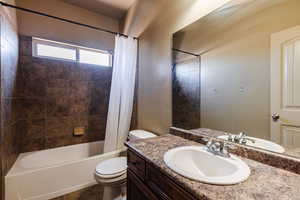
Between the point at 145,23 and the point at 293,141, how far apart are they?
197cm

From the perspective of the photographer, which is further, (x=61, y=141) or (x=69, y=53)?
(x=69, y=53)

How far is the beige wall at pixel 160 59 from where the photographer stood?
1.31 m

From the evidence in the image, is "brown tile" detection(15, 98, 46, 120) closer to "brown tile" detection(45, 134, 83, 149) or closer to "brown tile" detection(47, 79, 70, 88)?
"brown tile" detection(47, 79, 70, 88)

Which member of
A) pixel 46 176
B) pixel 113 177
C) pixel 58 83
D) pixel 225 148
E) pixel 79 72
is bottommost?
pixel 46 176

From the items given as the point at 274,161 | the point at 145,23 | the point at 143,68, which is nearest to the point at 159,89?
the point at 143,68

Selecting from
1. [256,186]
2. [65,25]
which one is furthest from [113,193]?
[65,25]

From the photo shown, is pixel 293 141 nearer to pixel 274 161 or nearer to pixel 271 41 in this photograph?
pixel 274 161

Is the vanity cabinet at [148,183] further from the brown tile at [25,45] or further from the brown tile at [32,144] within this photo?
the brown tile at [25,45]

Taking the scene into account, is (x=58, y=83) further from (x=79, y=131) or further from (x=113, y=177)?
(x=113, y=177)

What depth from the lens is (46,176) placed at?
1.54 meters

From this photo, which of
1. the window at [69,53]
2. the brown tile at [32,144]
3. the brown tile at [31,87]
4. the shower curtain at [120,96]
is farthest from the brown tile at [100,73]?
the brown tile at [32,144]

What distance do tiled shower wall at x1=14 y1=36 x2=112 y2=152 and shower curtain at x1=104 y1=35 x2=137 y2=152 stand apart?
2.02 ft

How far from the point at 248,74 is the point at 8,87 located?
2336 millimetres

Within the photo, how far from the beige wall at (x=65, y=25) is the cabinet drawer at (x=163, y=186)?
233cm
